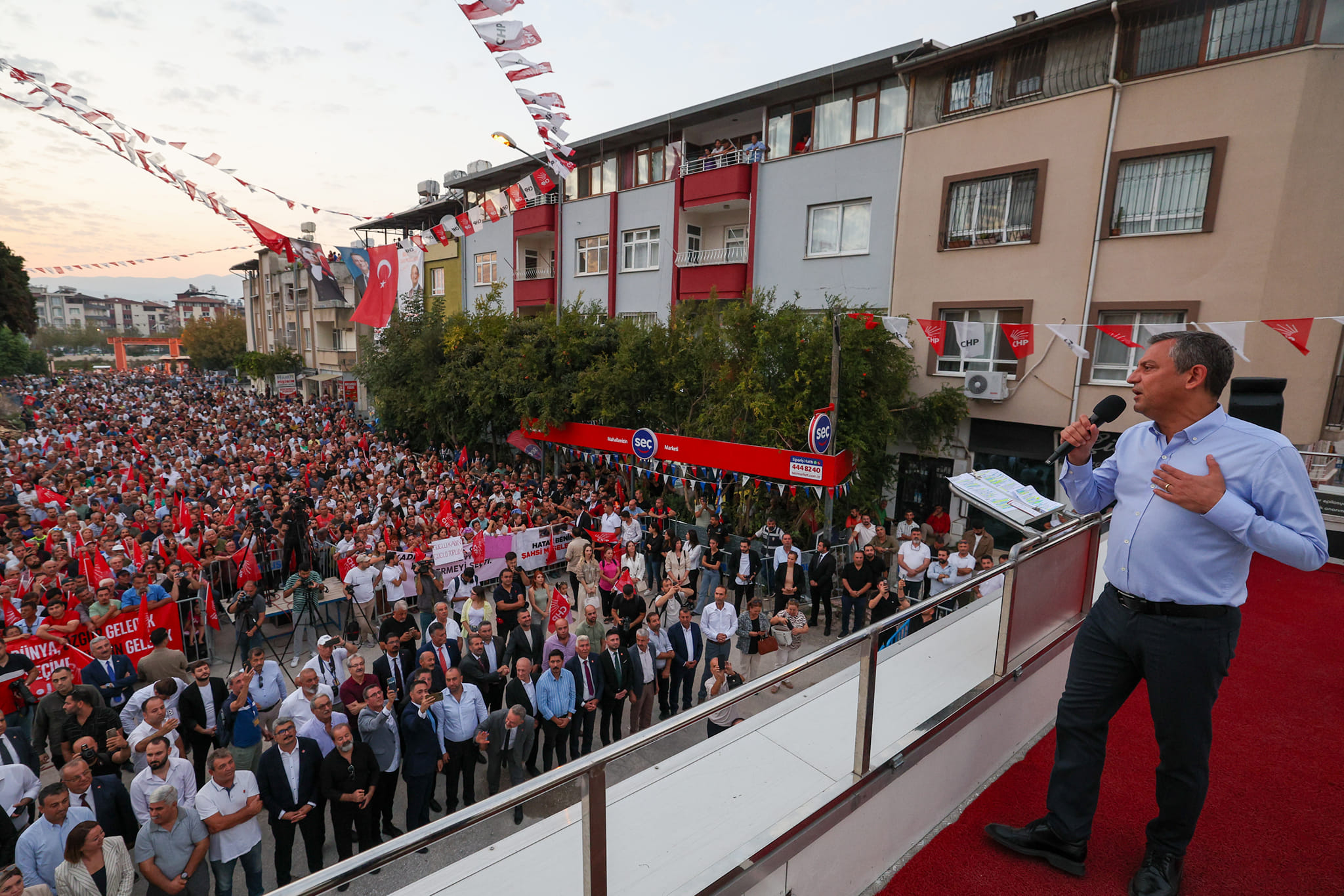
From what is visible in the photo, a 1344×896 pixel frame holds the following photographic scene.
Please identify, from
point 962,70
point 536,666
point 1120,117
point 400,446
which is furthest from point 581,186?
point 536,666

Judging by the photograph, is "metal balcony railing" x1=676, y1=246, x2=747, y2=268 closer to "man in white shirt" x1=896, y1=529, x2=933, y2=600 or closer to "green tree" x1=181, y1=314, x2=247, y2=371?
"man in white shirt" x1=896, y1=529, x2=933, y2=600

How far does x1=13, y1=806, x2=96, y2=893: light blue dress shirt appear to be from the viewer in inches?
162

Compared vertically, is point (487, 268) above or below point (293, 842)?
above

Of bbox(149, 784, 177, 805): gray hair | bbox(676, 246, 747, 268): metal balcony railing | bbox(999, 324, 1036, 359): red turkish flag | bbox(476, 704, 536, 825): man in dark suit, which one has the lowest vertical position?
bbox(476, 704, 536, 825): man in dark suit

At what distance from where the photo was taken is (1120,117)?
12.8 meters

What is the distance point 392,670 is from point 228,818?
229 centimetres

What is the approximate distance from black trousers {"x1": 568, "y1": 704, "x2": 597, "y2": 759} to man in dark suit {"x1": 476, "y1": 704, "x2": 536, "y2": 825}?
1.58 ft

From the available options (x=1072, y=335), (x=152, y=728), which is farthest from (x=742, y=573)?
(x=1072, y=335)

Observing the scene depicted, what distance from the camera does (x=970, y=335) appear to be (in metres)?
13.7

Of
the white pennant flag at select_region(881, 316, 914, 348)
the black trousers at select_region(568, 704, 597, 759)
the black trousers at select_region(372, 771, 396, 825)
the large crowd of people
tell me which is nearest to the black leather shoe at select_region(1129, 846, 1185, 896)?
the large crowd of people

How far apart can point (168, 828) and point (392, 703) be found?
2.07 metres

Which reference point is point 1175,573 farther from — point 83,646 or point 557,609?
point 83,646

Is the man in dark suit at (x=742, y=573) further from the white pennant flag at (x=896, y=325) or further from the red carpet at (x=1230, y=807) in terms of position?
the red carpet at (x=1230, y=807)

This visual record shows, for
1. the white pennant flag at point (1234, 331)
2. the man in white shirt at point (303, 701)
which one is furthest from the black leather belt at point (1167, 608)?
the white pennant flag at point (1234, 331)
